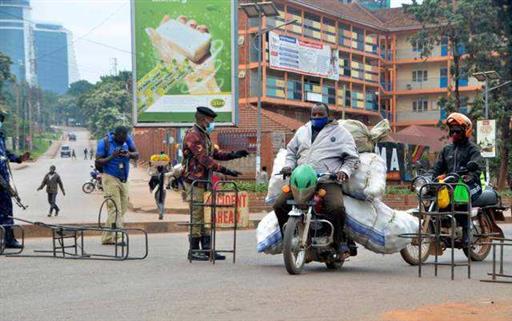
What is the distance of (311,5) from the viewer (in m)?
57.9

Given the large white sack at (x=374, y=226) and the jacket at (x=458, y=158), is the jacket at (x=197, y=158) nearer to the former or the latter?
the large white sack at (x=374, y=226)

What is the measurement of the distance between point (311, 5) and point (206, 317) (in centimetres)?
Result: 5368

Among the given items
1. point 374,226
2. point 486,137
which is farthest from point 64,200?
point 374,226

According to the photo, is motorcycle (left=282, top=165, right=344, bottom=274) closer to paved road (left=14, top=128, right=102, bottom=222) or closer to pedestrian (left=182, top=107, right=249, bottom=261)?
pedestrian (left=182, top=107, right=249, bottom=261)

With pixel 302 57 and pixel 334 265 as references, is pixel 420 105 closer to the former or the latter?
pixel 302 57

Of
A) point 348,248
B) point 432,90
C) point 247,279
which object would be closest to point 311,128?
point 348,248

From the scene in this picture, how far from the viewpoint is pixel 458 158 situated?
9.80 metres

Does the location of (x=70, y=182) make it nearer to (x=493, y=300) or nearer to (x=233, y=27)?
(x=233, y=27)

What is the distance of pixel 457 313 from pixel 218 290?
84.3 inches

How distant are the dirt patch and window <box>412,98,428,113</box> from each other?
6655 cm

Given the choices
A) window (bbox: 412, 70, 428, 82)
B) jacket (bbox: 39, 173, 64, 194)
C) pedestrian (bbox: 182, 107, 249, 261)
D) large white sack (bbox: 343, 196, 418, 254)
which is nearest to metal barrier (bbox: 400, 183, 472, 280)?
large white sack (bbox: 343, 196, 418, 254)

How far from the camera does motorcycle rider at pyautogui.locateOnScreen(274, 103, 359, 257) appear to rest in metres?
8.53

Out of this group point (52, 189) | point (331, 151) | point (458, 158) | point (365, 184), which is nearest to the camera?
point (331, 151)

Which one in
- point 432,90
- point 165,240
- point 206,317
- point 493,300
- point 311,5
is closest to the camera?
point 206,317
